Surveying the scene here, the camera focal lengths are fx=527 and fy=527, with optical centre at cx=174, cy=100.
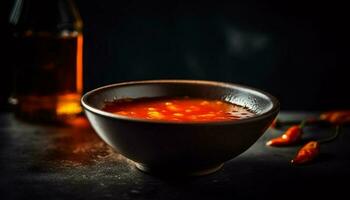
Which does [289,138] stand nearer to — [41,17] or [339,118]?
[339,118]

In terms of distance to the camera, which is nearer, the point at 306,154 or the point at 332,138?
the point at 306,154

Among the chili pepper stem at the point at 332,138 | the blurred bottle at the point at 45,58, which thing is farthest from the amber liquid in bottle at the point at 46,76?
the chili pepper stem at the point at 332,138

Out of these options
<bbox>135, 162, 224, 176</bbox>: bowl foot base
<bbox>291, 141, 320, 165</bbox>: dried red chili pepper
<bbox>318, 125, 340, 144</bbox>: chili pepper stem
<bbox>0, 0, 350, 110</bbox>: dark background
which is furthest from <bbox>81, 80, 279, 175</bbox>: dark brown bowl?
<bbox>0, 0, 350, 110</bbox>: dark background

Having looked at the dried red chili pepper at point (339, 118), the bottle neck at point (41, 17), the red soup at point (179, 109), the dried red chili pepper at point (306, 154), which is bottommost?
the dried red chili pepper at point (339, 118)

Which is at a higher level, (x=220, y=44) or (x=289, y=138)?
(x=220, y=44)

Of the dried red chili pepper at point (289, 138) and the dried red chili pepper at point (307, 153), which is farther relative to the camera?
the dried red chili pepper at point (289, 138)

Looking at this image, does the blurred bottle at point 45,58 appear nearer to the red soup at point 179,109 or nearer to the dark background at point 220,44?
the dark background at point 220,44

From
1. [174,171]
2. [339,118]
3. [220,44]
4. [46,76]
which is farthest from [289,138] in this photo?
[46,76]
